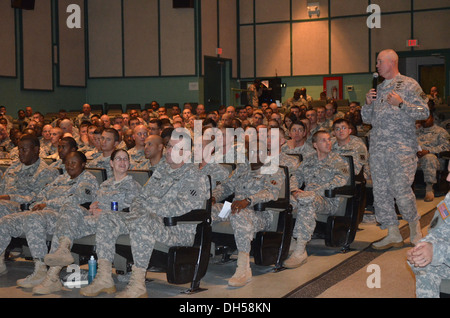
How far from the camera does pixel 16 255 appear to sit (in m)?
5.55

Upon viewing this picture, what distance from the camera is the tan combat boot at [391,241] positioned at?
527 centimetres

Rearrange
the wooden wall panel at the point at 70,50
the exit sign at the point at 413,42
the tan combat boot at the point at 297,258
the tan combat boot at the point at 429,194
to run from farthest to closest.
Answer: the wooden wall panel at the point at 70,50, the exit sign at the point at 413,42, the tan combat boot at the point at 429,194, the tan combat boot at the point at 297,258

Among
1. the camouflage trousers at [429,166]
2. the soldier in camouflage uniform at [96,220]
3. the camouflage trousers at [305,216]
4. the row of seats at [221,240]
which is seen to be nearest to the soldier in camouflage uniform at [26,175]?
the row of seats at [221,240]

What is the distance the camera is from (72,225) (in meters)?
4.36

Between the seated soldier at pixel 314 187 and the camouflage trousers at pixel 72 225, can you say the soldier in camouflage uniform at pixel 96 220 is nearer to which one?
the camouflage trousers at pixel 72 225

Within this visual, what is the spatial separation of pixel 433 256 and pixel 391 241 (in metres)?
2.94

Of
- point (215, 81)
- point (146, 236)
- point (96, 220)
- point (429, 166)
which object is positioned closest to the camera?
point (146, 236)

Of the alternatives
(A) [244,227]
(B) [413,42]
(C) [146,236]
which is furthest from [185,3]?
(C) [146,236]

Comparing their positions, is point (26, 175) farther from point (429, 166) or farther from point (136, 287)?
point (429, 166)

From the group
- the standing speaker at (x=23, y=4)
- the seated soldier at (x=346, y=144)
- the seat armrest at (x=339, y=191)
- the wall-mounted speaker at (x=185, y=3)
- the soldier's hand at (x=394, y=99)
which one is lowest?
the seat armrest at (x=339, y=191)
